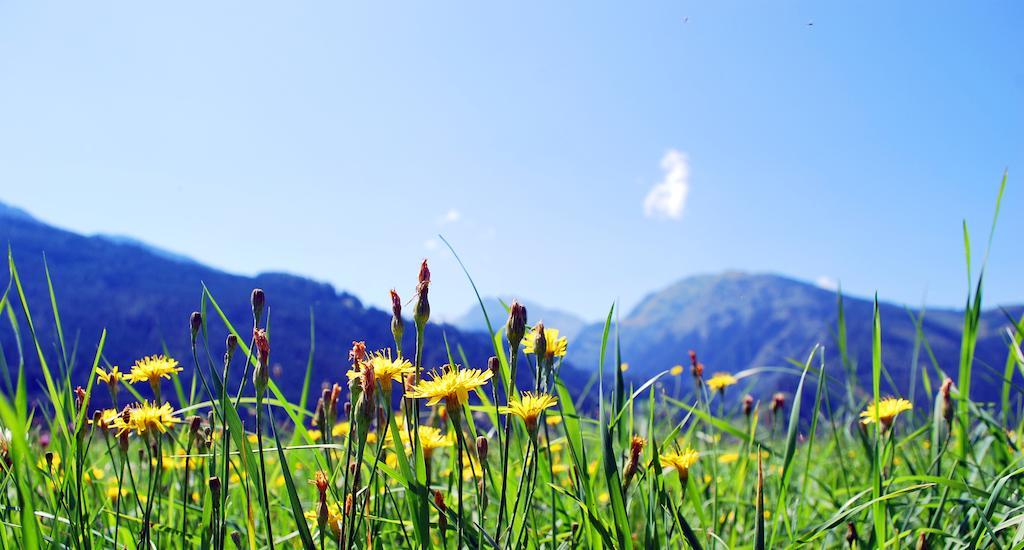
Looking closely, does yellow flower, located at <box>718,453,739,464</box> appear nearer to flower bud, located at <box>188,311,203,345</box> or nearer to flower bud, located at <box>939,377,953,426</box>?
flower bud, located at <box>939,377,953,426</box>

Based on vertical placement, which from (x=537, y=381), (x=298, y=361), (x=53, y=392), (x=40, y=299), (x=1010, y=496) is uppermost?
(x=537, y=381)

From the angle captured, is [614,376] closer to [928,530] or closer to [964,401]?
[928,530]

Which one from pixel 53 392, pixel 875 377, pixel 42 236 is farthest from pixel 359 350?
pixel 42 236

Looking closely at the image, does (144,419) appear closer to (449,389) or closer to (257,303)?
(257,303)

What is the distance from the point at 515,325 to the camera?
151 centimetres

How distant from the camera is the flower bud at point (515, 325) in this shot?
1479mm

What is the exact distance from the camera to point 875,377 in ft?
5.63

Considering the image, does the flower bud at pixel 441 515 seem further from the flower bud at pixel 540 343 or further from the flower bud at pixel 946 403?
the flower bud at pixel 946 403

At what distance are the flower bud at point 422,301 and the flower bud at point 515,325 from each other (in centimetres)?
19

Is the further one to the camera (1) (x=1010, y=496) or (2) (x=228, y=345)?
(1) (x=1010, y=496)

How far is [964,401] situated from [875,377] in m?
0.89

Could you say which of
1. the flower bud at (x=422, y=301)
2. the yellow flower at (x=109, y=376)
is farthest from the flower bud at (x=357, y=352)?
the yellow flower at (x=109, y=376)

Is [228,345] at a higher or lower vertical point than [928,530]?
higher

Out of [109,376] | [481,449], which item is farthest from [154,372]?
[481,449]
